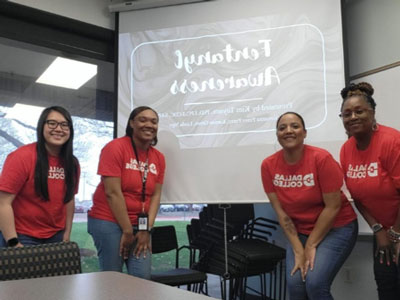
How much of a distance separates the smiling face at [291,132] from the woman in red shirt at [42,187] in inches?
49.9

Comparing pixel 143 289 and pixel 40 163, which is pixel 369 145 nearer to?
pixel 143 289

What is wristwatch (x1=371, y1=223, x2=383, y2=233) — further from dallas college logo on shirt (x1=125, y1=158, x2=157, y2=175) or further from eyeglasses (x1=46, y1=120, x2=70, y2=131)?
eyeglasses (x1=46, y1=120, x2=70, y2=131)

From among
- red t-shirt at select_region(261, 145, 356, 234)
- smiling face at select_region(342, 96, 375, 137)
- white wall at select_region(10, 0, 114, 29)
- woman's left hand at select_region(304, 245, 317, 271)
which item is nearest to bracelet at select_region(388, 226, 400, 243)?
red t-shirt at select_region(261, 145, 356, 234)

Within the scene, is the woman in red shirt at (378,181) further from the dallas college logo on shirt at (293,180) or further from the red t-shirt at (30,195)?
the red t-shirt at (30,195)

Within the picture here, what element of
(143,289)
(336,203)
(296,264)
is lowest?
(296,264)

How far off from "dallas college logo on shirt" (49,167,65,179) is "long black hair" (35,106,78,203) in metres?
0.02

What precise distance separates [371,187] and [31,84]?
257cm

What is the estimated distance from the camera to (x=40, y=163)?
2.16 meters

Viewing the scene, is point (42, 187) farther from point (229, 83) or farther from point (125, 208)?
point (229, 83)

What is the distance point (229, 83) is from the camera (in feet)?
9.68

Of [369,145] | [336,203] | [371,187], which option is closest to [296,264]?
[336,203]

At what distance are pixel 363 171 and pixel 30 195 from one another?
185 centimetres

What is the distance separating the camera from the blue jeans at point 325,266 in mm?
2080

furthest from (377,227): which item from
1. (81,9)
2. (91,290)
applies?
(81,9)
